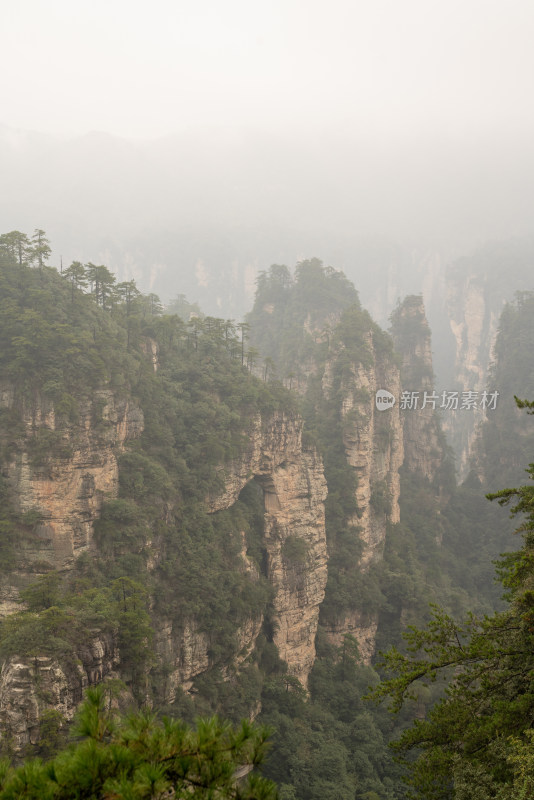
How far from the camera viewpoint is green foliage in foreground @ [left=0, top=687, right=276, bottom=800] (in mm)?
4816

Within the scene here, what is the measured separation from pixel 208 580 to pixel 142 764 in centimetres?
1968

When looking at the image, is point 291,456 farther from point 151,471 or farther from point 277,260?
point 277,260

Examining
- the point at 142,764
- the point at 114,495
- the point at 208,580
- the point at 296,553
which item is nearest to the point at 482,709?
the point at 142,764

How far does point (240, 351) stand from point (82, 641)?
22.2 m

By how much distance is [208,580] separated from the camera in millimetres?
24094

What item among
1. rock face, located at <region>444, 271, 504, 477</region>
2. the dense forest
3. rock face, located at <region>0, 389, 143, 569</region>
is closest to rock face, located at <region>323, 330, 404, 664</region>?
the dense forest

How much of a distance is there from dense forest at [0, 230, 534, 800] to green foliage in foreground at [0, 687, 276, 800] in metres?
0.02

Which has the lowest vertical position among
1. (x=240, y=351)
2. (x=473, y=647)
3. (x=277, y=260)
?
(x=473, y=647)

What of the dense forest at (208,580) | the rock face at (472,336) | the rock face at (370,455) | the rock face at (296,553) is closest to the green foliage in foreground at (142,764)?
the dense forest at (208,580)

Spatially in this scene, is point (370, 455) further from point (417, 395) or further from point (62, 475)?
point (62, 475)

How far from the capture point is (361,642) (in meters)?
35.8

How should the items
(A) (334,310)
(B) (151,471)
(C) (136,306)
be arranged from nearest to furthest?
(B) (151,471) → (C) (136,306) → (A) (334,310)

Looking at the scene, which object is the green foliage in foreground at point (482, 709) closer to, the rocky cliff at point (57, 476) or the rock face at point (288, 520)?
the rocky cliff at point (57, 476)

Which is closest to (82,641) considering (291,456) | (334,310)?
(291,456)
